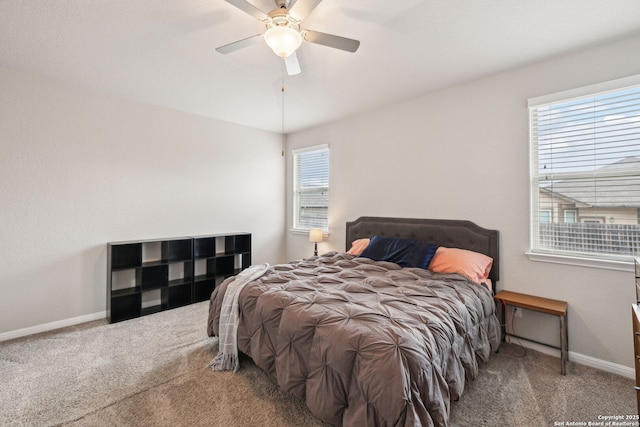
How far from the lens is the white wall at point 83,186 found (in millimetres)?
2865

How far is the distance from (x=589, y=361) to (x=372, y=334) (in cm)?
221

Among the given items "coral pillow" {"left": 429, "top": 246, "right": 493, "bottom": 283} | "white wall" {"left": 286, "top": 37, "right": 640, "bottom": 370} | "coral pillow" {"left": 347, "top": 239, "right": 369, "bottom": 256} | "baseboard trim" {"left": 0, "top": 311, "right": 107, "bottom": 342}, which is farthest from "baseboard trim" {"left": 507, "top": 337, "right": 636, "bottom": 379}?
"baseboard trim" {"left": 0, "top": 311, "right": 107, "bottom": 342}

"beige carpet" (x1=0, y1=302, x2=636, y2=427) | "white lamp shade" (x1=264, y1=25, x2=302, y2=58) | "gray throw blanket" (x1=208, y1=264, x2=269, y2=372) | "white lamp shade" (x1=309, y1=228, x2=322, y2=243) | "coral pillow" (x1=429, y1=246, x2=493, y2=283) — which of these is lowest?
"beige carpet" (x1=0, y1=302, x2=636, y2=427)

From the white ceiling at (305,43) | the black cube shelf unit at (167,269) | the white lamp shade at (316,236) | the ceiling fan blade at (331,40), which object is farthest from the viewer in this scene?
the white lamp shade at (316,236)

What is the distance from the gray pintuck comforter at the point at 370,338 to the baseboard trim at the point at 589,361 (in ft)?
1.63

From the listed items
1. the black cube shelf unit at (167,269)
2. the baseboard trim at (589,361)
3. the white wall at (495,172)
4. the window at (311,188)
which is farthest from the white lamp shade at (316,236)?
the baseboard trim at (589,361)

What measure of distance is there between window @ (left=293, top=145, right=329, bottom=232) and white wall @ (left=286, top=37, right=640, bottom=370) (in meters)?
0.47

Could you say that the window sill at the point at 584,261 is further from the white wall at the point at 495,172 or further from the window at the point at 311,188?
the window at the point at 311,188

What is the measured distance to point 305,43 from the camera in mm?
2328

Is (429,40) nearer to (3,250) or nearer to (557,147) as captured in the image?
(557,147)

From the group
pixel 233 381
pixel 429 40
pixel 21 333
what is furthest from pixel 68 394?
pixel 429 40

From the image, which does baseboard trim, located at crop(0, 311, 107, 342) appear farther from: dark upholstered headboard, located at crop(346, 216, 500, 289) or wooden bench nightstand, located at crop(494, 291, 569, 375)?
wooden bench nightstand, located at crop(494, 291, 569, 375)

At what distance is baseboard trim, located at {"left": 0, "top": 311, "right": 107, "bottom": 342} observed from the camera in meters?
2.83

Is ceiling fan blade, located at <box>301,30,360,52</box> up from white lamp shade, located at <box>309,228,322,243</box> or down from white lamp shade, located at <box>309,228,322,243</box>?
up
